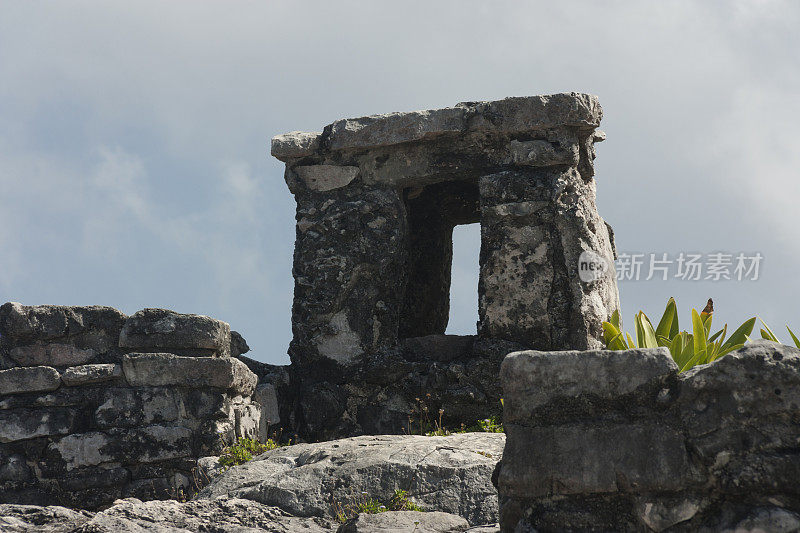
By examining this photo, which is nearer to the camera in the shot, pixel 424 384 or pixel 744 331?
pixel 744 331

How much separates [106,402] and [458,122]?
357 cm

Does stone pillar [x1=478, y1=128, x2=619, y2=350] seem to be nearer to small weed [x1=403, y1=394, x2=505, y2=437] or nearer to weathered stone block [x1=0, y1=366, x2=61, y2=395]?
small weed [x1=403, y1=394, x2=505, y2=437]

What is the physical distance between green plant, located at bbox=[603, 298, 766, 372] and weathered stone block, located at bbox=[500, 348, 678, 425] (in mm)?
1469

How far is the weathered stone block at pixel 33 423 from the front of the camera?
206 inches

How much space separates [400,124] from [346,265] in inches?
51.2

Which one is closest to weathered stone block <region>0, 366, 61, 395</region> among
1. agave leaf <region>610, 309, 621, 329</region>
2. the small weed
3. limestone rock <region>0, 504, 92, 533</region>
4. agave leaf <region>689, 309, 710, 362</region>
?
limestone rock <region>0, 504, 92, 533</region>

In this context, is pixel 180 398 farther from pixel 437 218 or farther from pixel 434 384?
pixel 437 218

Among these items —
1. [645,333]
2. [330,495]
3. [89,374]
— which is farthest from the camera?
[89,374]

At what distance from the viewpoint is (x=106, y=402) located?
Result: 17.5 ft

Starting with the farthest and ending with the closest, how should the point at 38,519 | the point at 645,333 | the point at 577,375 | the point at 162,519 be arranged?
the point at 645,333, the point at 162,519, the point at 38,519, the point at 577,375

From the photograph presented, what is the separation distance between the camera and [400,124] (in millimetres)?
7070

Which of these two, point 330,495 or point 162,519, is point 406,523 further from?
point 162,519

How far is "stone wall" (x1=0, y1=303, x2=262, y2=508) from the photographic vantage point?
524 centimetres

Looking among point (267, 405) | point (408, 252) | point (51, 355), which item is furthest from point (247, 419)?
point (408, 252)
